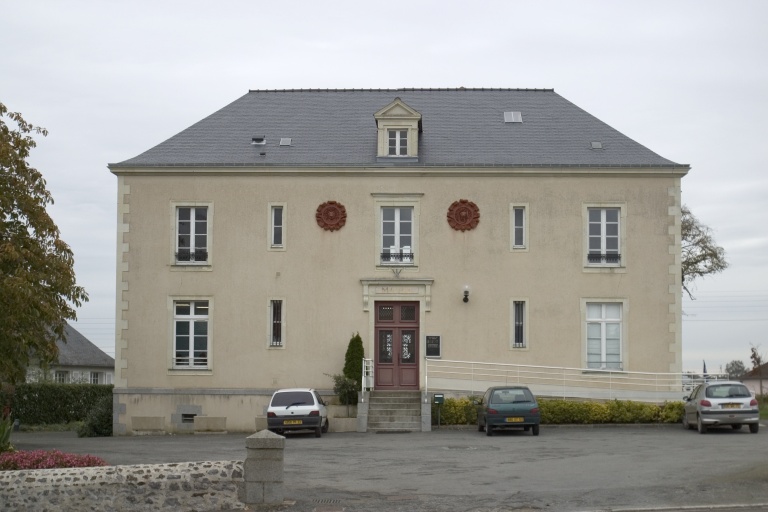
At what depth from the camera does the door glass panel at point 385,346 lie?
33722mm

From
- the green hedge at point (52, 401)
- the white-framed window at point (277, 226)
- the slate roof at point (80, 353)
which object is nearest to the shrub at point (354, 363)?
the white-framed window at point (277, 226)

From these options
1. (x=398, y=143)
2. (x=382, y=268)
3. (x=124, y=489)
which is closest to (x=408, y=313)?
(x=382, y=268)

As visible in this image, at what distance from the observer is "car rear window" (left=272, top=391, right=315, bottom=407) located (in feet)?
96.1

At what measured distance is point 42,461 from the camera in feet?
55.3

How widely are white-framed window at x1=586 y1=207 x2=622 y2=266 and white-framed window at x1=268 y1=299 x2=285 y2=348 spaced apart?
936 centimetres

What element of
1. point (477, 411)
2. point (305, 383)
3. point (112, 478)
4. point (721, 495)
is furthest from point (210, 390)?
point (721, 495)

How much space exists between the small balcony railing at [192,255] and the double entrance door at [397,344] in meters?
5.46

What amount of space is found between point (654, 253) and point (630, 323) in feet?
7.30

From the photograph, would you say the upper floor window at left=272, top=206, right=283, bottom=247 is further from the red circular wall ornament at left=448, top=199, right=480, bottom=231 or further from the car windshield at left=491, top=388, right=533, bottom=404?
the car windshield at left=491, top=388, right=533, bottom=404

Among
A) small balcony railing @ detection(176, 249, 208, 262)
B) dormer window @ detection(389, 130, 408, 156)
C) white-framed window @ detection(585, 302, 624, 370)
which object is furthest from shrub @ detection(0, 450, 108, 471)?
white-framed window @ detection(585, 302, 624, 370)

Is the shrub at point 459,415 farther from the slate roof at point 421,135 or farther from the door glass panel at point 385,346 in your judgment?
the slate roof at point 421,135

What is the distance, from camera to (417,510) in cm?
1551

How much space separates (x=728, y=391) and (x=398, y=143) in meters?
12.6

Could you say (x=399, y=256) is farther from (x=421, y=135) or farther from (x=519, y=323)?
(x=421, y=135)
